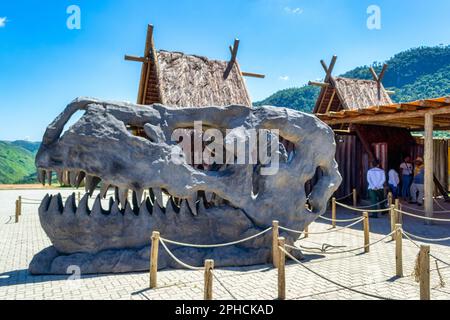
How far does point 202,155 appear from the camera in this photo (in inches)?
271

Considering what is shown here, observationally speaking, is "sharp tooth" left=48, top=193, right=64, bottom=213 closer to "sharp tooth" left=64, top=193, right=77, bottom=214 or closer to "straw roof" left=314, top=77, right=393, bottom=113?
"sharp tooth" left=64, top=193, right=77, bottom=214

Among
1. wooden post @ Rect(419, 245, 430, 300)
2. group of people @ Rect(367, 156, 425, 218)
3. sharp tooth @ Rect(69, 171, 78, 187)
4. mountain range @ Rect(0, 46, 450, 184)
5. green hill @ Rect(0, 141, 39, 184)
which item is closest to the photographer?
wooden post @ Rect(419, 245, 430, 300)

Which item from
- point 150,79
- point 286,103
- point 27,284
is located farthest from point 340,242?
point 286,103

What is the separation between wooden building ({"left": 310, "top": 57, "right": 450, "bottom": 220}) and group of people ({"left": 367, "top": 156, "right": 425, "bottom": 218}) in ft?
1.76

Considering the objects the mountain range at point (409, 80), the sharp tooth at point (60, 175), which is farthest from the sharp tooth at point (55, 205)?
the mountain range at point (409, 80)

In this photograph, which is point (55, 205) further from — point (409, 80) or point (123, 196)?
point (409, 80)

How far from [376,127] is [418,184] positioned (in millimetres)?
2590

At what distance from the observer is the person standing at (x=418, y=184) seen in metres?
13.5

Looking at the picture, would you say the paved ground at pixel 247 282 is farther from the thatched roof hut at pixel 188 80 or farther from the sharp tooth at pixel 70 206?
the thatched roof hut at pixel 188 80

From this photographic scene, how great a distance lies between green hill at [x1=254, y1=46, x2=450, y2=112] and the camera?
64.0m

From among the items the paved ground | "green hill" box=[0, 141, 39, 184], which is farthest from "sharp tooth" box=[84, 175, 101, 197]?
Result: "green hill" box=[0, 141, 39, 184]

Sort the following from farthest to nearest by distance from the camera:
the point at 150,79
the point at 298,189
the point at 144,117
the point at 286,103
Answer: the point at 286,103 → the point at 150,79 → the point at 298,189 → the point at 144,117

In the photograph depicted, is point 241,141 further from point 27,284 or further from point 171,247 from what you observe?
point 27,284
